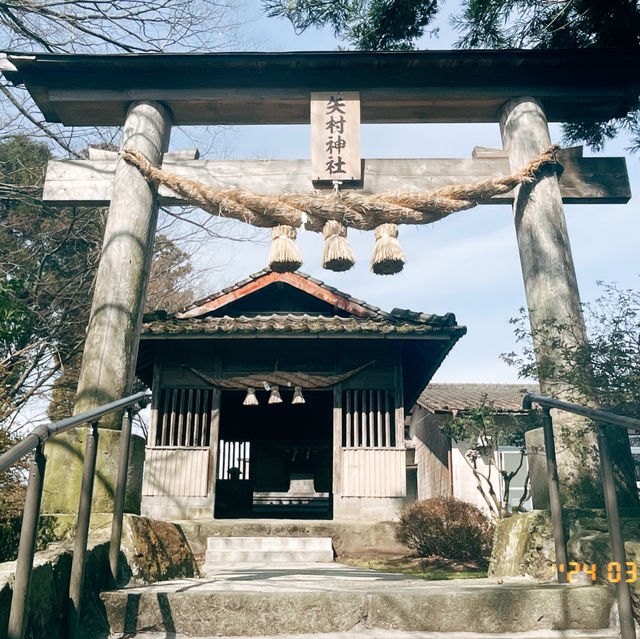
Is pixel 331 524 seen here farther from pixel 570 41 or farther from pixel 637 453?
pixel 637 453

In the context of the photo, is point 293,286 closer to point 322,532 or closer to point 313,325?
point 313,325

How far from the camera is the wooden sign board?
5914 mm

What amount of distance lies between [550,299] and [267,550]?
5.47m

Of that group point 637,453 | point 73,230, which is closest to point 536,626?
point 73,230

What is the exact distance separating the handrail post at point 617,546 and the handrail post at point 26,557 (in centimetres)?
260

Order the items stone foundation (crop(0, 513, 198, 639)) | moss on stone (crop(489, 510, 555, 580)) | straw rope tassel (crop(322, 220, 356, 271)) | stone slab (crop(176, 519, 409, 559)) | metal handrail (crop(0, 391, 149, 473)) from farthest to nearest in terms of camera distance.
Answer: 1. stone slab (crop(176, 519, 409, 559))
2. straw rope tassel (crop(322, 220, 356, 271))
3. moss on stone (crop(489, 510, 555, 580))
4. stone foundation (crop(0, 513, 198, 639))
5. metal handrail (crop(0, 391, 149, 473))

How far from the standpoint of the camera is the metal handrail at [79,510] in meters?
2.27

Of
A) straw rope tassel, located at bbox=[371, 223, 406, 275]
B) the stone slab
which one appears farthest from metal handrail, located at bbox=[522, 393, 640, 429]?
the stone slab

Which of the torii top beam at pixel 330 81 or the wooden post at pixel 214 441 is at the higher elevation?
the torii top beam at pixel 330 81

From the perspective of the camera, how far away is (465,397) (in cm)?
1978

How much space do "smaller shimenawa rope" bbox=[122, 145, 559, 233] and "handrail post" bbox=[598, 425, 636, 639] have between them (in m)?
3.14

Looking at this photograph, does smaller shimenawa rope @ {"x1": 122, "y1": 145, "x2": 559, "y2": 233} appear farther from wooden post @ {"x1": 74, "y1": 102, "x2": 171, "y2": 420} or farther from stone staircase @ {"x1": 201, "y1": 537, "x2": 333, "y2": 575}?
stone staircase @ {"x1": 201, "y1": 537, "x2": 333, "y2": 575}

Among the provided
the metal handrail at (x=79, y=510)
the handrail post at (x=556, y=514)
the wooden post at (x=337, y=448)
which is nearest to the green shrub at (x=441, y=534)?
the wooden post at (x=337, y=448)

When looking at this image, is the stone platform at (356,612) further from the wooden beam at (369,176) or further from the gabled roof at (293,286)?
the gabled roof at (293,286)
